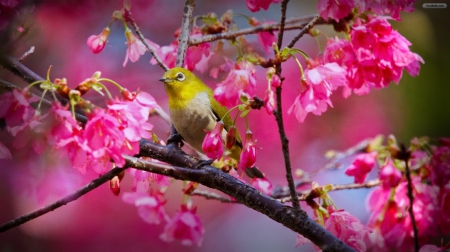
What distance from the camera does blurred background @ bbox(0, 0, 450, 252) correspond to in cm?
118

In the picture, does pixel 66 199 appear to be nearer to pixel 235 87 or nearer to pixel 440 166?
pixel 235 87

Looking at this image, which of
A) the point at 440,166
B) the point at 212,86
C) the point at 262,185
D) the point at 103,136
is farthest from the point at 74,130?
the point at 212,86

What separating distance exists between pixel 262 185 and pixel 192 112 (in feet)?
0.67

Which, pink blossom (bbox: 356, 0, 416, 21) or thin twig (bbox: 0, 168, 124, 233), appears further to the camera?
pink blossom (bbox: 356, 0, 416, 21)

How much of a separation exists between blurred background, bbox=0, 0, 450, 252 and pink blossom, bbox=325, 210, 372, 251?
51 cm

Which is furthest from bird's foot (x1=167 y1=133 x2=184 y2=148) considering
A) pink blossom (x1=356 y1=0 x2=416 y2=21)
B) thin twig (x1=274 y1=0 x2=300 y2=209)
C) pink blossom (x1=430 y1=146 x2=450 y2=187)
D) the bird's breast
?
pink blossom (x1=430 y1=146 x2=450 y2=187)

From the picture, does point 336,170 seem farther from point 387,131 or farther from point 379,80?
point 379,80

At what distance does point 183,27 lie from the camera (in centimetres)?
90

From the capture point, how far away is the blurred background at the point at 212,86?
1178 millimetres

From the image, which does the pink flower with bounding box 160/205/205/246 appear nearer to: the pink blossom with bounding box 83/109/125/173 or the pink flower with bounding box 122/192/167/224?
the pink flower with bounding box 122/192/167/224

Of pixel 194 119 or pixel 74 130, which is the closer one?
pixel 74 130

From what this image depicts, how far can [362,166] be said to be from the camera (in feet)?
2.94

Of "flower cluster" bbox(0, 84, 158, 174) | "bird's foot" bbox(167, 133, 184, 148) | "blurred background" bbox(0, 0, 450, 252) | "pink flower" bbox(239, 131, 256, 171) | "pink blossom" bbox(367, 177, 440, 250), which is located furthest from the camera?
"blurred background" bbox(0, 0, 450, 252)

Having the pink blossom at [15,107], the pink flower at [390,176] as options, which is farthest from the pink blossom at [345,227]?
the pink blossom at [15,107]
